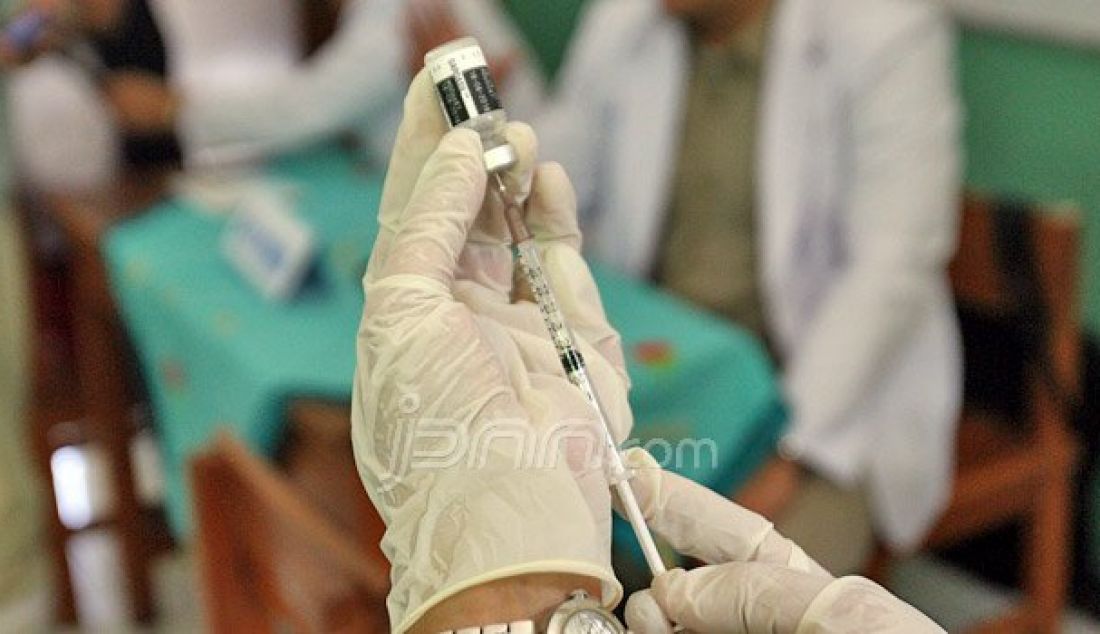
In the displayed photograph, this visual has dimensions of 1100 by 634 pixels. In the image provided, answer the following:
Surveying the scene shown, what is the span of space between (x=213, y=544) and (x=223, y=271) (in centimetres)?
54

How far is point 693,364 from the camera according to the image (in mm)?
1021

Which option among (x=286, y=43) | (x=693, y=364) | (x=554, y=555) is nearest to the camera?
(x=554, y=555)

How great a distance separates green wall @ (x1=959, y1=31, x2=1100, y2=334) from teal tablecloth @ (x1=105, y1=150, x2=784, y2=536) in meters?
0.42

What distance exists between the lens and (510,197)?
415 mm

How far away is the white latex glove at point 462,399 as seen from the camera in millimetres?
373

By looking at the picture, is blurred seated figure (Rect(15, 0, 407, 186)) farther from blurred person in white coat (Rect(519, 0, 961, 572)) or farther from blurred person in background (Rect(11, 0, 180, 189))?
blurred person in white coat (Rect(519, 0, 961, 572))

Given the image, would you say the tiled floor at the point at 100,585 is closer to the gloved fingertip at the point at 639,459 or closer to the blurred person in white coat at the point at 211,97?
the blurred person in white coat at the point at 211,97

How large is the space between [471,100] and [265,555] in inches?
19.5

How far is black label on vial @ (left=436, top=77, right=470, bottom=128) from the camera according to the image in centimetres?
39

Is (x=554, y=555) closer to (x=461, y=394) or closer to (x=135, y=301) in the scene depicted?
(x=461, y=394)

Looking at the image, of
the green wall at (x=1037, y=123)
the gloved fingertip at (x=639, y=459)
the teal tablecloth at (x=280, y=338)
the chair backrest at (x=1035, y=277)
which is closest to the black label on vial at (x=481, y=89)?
the gloved fingertip at (x=639, y=459)

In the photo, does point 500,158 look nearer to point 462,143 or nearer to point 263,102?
point 462,143

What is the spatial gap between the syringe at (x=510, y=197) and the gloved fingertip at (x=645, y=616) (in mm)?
Result: 10

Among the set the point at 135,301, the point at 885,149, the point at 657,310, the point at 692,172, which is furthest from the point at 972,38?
the point at 135,301
